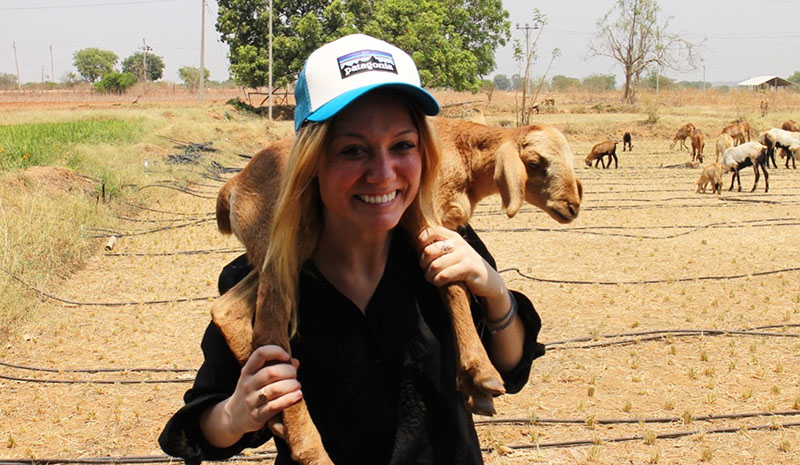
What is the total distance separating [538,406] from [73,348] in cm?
425

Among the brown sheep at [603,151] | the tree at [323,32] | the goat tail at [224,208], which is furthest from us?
the tree at [323,32]

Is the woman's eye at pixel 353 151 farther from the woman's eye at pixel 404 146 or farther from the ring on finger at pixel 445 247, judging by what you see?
the ring on finger at pixel 445 247

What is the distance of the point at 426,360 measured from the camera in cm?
172

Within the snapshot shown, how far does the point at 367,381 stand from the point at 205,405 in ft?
1.27

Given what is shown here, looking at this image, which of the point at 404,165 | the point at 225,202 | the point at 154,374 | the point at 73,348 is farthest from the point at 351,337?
the point at 73,348

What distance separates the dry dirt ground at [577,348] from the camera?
4.89m

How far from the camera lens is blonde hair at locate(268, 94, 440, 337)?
1.54 meters

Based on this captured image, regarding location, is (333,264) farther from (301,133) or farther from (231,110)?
(231,110)

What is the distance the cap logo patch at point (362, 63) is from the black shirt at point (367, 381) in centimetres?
47

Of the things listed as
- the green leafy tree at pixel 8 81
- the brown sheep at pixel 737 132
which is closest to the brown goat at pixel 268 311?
the brown sheep at pixel 737 132

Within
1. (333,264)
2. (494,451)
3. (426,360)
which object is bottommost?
(494,451)

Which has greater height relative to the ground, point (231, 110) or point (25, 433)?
point (231, 110)

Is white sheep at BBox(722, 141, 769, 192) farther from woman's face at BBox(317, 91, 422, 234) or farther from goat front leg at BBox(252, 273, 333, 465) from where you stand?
goat front leg at BBox(252, 273, 333, 465)

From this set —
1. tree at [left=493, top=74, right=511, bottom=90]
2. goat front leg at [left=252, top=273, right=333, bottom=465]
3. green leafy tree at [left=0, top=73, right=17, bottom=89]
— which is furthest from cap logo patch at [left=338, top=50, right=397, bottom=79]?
tree at [left=493, top=74, right=511, bottom=90]
